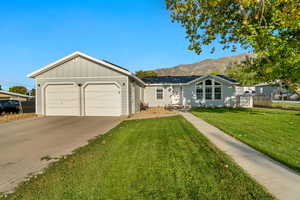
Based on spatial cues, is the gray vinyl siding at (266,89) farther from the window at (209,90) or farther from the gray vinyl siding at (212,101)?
the window at (209,90)

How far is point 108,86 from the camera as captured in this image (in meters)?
13.2

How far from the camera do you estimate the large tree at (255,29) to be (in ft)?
25.9

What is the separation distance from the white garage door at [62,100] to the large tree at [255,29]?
31.5 feet

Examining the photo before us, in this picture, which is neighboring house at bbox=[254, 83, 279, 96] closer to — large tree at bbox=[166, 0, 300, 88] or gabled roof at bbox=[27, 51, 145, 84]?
large tree at bbox=[166, 0, 300, 88]

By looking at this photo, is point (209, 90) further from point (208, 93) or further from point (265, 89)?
point (265, 89)

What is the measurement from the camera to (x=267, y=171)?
11.4 ft

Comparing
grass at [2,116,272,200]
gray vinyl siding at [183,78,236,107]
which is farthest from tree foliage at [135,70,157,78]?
grass at [2,116,272,200]

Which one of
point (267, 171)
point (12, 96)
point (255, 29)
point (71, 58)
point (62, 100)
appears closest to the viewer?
point (267, 171)

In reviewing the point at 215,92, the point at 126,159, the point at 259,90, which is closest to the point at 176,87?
the point at 215,92

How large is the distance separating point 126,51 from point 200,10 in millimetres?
18767

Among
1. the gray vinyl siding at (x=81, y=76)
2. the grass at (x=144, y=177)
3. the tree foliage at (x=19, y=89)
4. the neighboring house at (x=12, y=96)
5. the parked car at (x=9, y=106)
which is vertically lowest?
the grass at (x=144, y=177)

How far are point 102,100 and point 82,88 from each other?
1831 millimetres

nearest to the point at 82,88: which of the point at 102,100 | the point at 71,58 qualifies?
the point at 102,100

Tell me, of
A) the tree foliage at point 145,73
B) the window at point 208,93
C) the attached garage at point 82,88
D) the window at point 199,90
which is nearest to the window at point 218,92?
the window at point 208,93
